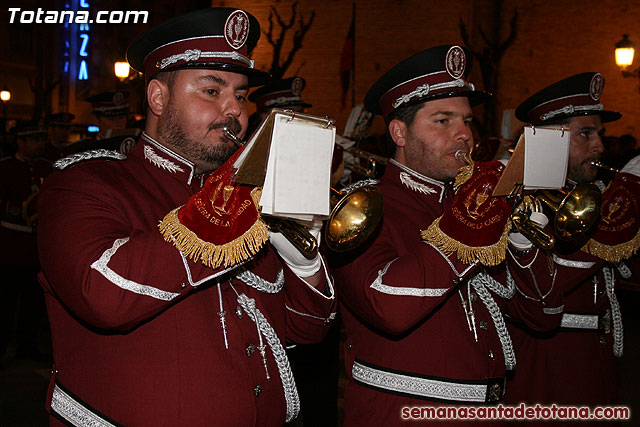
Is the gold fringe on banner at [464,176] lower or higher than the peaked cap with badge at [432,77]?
lower

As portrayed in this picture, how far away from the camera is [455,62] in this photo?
8.97ft

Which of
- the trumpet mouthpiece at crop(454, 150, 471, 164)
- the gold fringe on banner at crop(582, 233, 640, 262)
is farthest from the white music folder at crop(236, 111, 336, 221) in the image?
the gold fringe on banner at crop(582, 233, 640, 262)

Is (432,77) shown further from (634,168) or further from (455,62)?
(634,168)

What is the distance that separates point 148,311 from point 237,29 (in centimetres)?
102

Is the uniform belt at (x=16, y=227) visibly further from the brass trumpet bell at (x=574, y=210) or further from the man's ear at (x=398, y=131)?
the brass trumpet bell at (x=574, y=210)

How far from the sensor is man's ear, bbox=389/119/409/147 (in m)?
2.82

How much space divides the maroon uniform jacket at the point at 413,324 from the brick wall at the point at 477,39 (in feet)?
37.4

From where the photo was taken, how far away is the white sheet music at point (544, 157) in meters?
2.20

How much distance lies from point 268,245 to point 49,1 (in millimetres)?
25807

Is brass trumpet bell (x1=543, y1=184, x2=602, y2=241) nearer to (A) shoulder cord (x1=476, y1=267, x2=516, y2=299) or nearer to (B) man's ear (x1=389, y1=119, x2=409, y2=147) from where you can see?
(A) shoulder cord (x1=476, y1=267, x2=516, y2=299)

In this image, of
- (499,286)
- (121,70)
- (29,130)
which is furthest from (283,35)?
(499,286)

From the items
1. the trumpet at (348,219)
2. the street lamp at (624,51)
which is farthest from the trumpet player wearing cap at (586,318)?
the street lamp at (624,51)

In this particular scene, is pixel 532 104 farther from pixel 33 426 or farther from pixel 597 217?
pixel 33 426

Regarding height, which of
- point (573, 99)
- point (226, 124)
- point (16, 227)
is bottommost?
point (16, 227)
